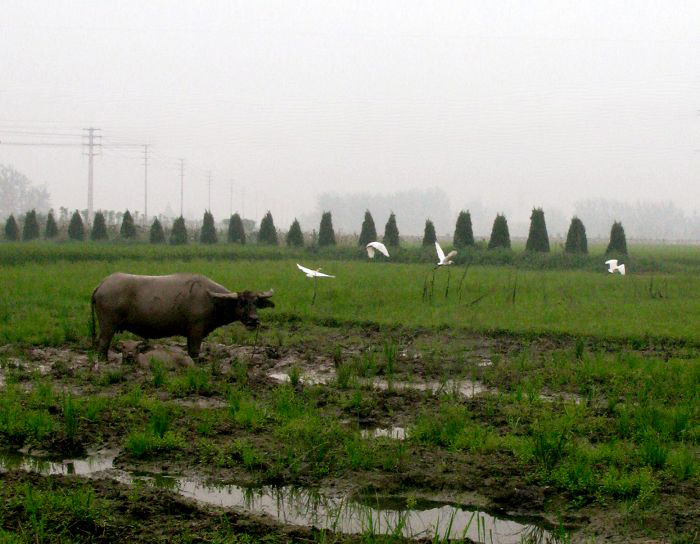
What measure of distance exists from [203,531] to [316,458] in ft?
5.84

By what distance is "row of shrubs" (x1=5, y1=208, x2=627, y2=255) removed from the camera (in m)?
36.6

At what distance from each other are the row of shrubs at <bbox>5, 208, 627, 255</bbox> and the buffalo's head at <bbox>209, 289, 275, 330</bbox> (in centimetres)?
2512

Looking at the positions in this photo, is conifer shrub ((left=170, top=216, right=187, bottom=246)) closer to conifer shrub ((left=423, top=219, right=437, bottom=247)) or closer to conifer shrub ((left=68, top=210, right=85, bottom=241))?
conifer shrub ((left=68, top=210, right=85, bottom=241))

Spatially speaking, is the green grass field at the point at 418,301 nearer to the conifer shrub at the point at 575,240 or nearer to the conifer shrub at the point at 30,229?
the conifer shrub at the point at 575,240

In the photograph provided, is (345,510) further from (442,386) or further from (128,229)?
(128,229)

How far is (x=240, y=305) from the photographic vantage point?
40.4 ft

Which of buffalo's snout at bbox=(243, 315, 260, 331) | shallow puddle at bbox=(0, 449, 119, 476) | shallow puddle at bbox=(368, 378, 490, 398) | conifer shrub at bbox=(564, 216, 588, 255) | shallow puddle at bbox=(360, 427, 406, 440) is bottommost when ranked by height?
shallow puddle at bbox=(0, 449, 119, 476)

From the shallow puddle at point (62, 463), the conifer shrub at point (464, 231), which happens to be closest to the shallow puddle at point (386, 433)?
the shallow puddle at point (62, 463)

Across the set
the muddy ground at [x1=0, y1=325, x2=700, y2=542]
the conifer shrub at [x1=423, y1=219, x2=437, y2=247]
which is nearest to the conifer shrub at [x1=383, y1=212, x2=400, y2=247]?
the conifer shrub at [x1=423, y1=219, x2=437, y2=247]

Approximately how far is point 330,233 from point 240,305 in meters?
27.4

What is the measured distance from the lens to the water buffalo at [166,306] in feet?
39.3

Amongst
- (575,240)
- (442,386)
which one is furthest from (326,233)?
(442,386)

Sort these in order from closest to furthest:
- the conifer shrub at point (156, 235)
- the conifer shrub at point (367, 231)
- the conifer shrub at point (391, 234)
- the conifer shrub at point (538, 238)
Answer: the conifer shrub at point (538, 238)
the conifer shrub at point (391, 234)
the conifer shrub at point (367, 231)
the conifer shrub at point (156, 235)

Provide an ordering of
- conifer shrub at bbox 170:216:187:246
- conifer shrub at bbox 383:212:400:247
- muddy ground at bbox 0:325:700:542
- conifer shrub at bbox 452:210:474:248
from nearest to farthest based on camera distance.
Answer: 1. muddy ground at bbox 0:325:700:542
2. conifer shrub at bbox 452:210:474:248
3. conifer shrub at bbox 383:212:400:247
4. conifer shrub at bbox 170:216:187:246
